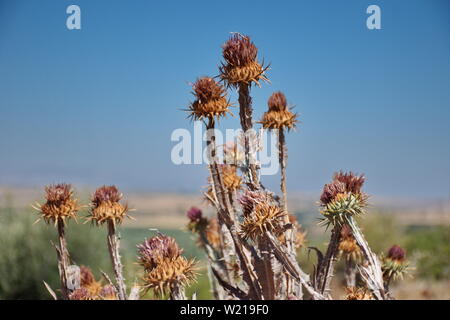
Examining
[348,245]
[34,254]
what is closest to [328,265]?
[348,245]

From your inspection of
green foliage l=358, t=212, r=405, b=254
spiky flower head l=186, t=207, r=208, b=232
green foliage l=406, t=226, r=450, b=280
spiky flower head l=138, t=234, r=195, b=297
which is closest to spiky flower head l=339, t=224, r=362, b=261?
spiky flower head l=186, t=207, r=208, b=232

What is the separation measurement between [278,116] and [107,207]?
165 cm

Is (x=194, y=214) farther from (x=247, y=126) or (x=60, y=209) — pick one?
(x=247, y=126)

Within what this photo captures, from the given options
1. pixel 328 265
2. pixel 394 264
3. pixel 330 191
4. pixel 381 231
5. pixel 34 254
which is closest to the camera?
pixel 330 191

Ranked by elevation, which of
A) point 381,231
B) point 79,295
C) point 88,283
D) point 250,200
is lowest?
point 381,231

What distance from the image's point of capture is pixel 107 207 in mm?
3801

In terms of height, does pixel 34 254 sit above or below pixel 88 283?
below

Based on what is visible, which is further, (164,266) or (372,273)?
(164,266)

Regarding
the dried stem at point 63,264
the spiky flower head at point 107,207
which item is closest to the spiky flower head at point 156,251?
the spiky flower head at point 107,207

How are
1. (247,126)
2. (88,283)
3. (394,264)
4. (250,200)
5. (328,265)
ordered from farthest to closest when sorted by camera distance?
(88,283) → (394,264) → (247,126) → (328,265) → (250,200)

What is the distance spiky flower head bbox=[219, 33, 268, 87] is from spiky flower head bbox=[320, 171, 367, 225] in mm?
943
